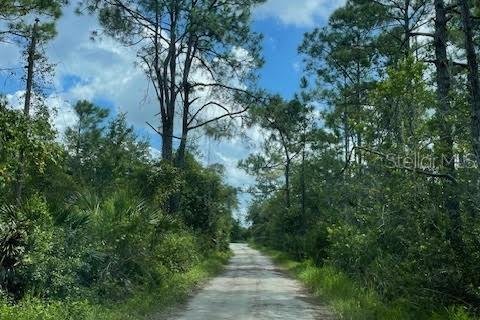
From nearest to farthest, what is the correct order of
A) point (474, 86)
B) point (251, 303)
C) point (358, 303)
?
point (474, 86), point (358, 303), point (251, 303)

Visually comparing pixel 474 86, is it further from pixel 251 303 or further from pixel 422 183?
pixel 251 303

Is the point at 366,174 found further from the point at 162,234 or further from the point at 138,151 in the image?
the point at 138,151

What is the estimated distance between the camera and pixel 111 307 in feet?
42.7

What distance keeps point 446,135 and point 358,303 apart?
16.1 feet

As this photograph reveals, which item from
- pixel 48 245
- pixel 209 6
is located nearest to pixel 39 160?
pixel 48 245

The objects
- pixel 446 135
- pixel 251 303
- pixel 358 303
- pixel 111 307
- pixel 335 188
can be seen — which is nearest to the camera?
pixel 446 135

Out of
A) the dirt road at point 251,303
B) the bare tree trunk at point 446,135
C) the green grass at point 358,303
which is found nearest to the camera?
the green grass at point 358,303

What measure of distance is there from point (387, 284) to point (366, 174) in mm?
3515

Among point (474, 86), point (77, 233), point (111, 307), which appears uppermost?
point (474, 86)

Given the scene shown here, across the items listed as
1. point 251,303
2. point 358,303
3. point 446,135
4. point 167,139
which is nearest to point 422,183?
point 446,135

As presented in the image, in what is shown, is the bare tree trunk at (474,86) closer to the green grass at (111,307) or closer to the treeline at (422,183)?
the treeline at (422,183)

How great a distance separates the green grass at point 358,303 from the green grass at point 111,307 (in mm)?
4593

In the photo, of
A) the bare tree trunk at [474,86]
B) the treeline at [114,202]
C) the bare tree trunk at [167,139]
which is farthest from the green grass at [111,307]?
the bare tree trunk at [474,86]

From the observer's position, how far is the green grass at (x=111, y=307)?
29.6ft
